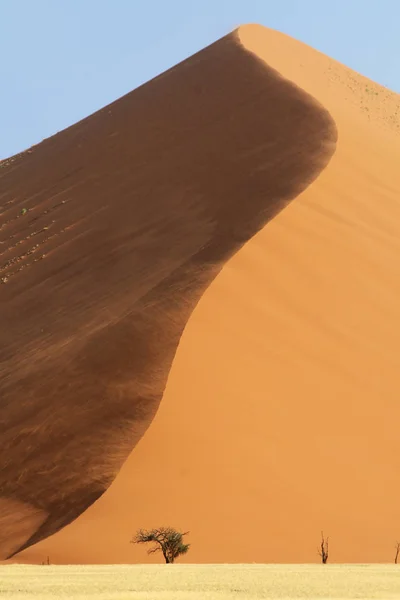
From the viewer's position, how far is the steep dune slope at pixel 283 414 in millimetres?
12844

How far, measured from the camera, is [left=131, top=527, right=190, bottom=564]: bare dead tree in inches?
469

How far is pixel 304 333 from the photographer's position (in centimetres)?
1638

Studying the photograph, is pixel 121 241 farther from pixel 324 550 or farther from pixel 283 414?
pixel 324 550

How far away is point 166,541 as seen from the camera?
11.9 m

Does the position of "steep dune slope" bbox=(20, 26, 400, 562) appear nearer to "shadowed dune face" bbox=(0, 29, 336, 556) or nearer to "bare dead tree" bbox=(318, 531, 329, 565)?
"bare dead tree" bbox=(318, 531, 329, 565)

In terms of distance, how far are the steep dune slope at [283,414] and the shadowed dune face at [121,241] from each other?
40 centimetres

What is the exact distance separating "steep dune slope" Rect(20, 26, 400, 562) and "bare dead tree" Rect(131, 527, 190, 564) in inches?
9.0

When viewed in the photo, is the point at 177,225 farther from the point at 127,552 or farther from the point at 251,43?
the point at 251,43
